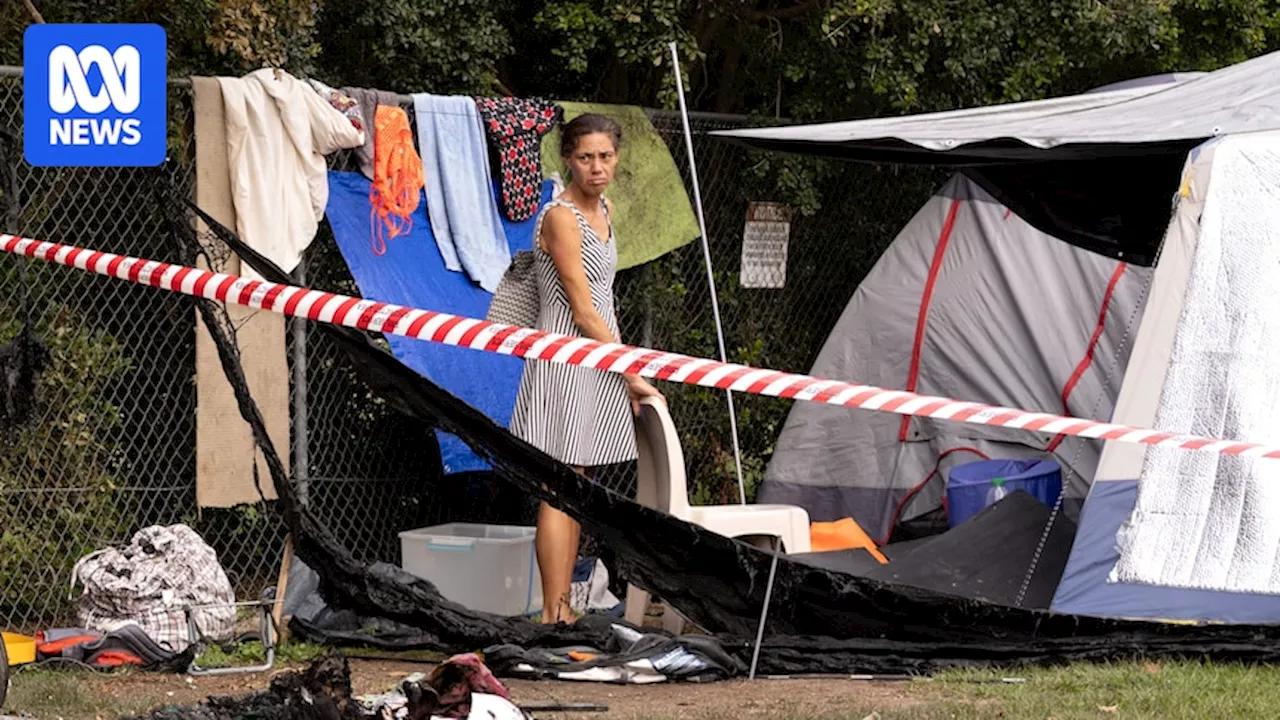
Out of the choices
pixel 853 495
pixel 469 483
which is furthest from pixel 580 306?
pixel 853 495

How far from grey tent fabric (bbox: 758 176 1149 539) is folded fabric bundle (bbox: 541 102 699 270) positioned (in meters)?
1.22

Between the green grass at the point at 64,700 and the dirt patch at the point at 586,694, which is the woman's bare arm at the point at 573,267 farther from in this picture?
the green grass at the point at 64,700

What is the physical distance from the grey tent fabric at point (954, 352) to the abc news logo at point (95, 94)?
13.6ft

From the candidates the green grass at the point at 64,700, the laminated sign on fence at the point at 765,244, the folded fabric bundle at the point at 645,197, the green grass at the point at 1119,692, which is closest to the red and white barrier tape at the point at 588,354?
the green grass at the point at 1119,692

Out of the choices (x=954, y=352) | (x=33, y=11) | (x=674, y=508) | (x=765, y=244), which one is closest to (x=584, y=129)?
(x=674, y=508)

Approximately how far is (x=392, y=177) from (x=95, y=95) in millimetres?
1605

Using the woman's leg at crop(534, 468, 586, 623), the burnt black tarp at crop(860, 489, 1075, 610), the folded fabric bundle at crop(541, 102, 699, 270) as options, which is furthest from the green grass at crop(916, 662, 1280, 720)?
the folded fabric bundle at crop(541, 102, 699, 270)

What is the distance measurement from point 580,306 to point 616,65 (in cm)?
332

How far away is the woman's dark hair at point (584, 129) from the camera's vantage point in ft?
21.1

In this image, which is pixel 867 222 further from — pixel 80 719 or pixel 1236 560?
pixel 80 719

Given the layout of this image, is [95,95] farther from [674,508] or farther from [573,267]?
[674,508]

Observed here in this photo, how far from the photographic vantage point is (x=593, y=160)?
645 cm

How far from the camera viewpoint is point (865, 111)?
9.88 m

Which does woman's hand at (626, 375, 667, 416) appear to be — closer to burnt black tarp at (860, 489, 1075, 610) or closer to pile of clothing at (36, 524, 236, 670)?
burnt black tarp at (860, 489, 1075, 610)
